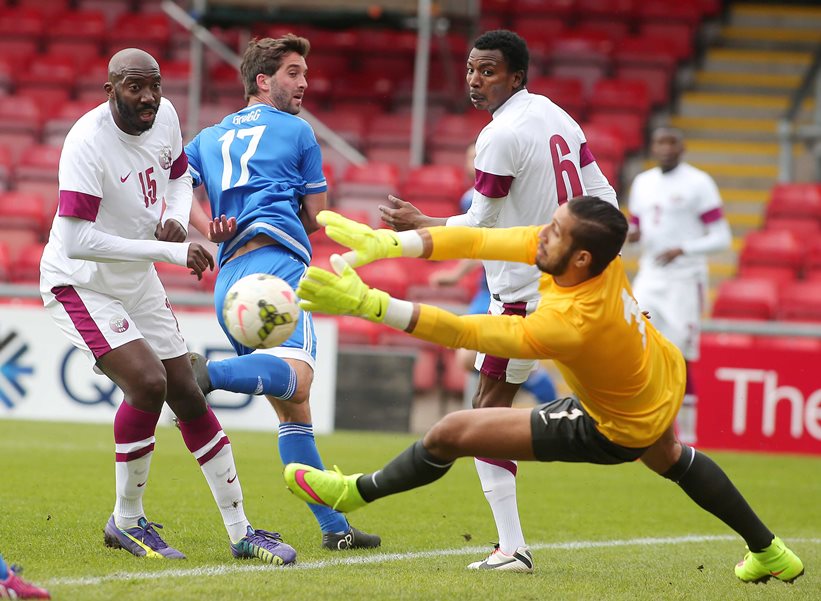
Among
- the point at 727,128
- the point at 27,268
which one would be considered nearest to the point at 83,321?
the point at 27,268

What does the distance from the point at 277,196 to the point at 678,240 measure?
19.8 feet

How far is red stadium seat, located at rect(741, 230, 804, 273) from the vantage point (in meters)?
13.8

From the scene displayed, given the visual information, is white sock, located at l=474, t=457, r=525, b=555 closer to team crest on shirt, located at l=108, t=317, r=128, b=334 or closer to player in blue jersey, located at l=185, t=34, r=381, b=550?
player in blue jersey, located at l=185, t=34, r=381, b=550

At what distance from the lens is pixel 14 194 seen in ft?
49.0

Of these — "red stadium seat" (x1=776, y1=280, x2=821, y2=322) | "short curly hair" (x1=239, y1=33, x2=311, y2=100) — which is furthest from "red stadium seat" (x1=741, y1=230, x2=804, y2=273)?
"short curly hair" (x1=239, y1=33, x2=311, y2=100)

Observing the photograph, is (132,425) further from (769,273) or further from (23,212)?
(23,212)

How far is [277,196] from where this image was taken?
5863mm

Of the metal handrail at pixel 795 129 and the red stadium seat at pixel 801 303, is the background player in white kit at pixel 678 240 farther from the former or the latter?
the metal handrail at pixel 795 129

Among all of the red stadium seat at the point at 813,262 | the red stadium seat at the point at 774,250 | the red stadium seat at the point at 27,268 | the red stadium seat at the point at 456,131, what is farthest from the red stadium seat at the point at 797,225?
the red stadium seat at the point at 27,268

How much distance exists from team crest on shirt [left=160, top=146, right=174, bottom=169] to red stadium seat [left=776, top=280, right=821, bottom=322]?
28.2 ft

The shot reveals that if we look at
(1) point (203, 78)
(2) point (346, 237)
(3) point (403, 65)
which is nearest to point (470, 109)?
(3) point (403, 65)

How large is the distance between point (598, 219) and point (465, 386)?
7708 millimetres

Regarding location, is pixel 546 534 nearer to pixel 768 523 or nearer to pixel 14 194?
pixel 768 523

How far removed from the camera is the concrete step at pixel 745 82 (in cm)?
1778
